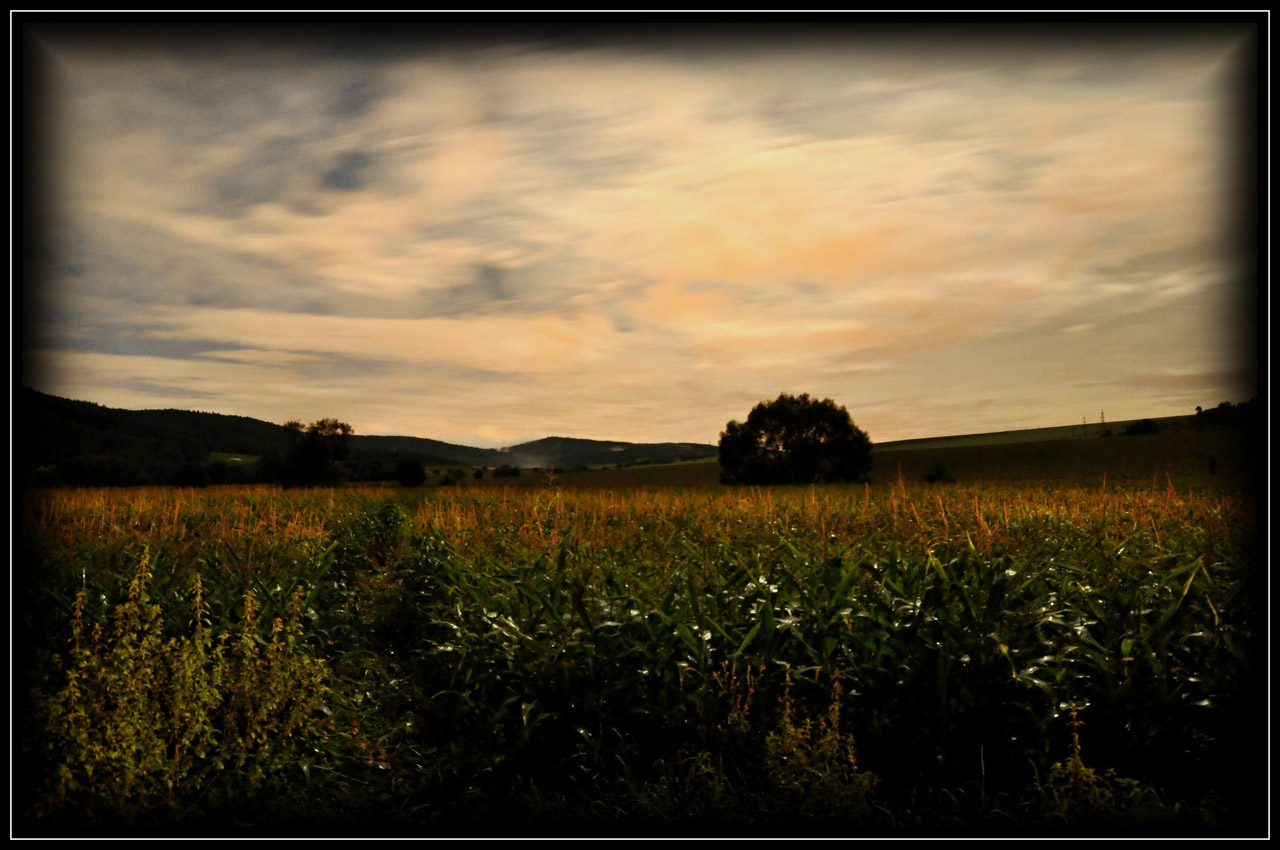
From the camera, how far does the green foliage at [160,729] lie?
12.6 feet

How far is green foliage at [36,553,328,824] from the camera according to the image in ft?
12.6

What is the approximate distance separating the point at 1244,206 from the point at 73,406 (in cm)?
726

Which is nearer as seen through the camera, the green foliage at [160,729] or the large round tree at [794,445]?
the green foliage at [160,729]

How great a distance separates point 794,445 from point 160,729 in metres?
53.9

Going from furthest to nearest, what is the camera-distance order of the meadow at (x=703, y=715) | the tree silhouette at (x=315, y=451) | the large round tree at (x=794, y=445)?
the large round tree at (x=794, y=445) < the tree silhouette at (x=315, y=451) < the meadow at (x=703, y=715)

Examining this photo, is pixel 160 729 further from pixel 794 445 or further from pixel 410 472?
pixel 794 445

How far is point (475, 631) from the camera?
517cm

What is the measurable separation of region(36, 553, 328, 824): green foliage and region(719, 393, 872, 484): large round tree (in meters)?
50.9

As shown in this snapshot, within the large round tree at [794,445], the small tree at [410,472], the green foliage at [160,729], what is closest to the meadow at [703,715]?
the green foliage at [160,729]

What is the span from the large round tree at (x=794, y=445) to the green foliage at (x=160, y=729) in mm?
50944

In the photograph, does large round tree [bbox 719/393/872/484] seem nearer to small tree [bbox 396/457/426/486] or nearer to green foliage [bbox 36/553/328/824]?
small tree [bbox 396/457/426/486]

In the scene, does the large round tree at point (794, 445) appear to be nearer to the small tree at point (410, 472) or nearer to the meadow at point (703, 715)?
the small tree at point (410, 472)

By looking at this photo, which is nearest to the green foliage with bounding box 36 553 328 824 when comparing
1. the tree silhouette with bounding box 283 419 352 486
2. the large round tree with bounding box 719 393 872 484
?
the tree silhouette with bounding box 283 419 352 486

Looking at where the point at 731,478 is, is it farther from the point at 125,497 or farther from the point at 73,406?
the point at 73,406
